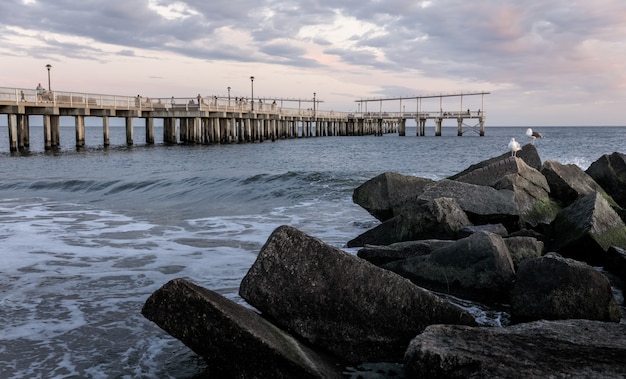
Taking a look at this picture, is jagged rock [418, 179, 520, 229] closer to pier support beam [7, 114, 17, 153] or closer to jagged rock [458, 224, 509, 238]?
jagged rock [458, 224, 509, 238]

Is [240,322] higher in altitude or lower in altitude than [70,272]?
higher

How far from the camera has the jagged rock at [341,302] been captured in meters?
4.42

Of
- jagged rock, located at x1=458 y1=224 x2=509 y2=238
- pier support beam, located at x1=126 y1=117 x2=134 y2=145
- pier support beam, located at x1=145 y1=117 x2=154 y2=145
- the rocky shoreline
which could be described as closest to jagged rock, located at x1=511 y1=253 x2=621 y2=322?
the rocky shoreline

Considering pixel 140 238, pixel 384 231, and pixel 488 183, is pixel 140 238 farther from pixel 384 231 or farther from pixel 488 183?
pixel 488 183

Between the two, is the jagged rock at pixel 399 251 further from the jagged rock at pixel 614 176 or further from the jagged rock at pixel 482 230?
the jagged rock at pixel 614 176

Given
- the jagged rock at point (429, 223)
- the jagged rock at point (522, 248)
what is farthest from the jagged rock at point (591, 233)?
the jagged rock at point (429, 223)

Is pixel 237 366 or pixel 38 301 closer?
pixel 237 366

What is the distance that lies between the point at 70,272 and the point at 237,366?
466 centimetres

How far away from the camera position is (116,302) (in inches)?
244

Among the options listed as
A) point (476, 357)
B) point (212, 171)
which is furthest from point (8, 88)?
point (476, 357)

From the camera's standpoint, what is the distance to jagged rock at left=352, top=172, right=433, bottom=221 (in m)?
10.0

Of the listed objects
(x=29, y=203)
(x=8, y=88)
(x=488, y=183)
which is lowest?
(x=29, y=203)

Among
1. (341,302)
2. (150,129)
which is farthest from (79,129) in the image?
(341,302)

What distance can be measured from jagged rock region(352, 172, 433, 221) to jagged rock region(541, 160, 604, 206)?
8.57ft
